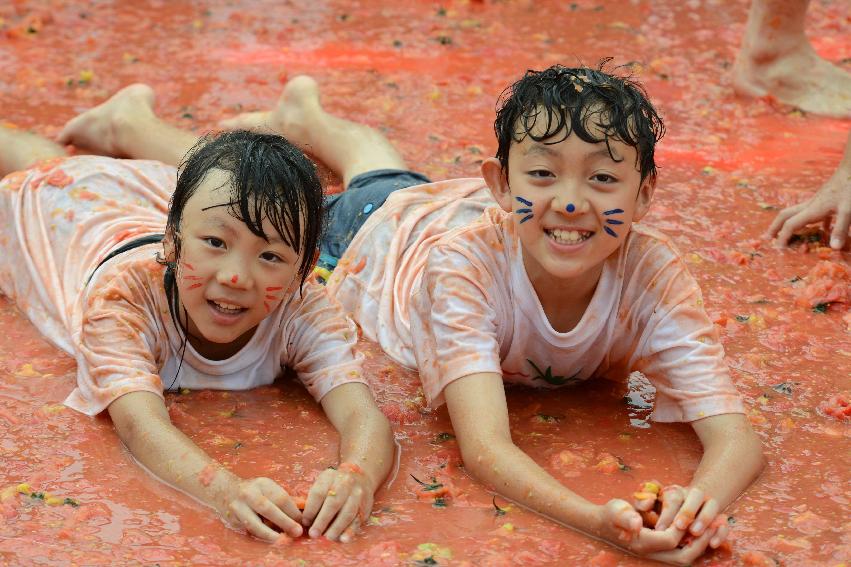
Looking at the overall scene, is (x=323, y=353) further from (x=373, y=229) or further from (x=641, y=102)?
(x=641, y=102)

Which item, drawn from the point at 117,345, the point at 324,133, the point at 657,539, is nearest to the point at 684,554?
the point at 657,539

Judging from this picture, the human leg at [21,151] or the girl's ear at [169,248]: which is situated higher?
the girl's ear at [169,248]

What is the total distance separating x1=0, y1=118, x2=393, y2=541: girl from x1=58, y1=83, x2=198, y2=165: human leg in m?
1.05

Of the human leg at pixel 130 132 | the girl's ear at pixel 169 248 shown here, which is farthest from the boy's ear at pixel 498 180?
the human leg at pixel 130 132

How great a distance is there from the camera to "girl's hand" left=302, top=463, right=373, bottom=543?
2738 mm

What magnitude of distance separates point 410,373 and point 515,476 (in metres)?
0.84

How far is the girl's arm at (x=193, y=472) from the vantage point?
273 centimetres

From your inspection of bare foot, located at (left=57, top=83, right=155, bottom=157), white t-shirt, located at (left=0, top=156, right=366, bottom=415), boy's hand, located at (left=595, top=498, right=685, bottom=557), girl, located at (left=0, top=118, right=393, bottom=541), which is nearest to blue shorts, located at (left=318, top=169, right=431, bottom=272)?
white t-shirt, located at (left=0, top=156, right=366, bottom=415)

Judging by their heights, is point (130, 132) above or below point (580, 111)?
below

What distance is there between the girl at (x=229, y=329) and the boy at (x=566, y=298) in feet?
0.87

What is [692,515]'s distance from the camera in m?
2.66

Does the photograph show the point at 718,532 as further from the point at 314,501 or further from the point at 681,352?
the point at 314,501

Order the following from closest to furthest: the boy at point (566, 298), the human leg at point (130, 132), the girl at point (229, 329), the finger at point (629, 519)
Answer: the finger at point (629, 519)
the girl at point (229, 329)
the boy at point (566, 298)
the human leg at point (130, 132)

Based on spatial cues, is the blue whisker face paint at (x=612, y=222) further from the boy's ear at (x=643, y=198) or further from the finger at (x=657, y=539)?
the finger at (x=657, y=539)
